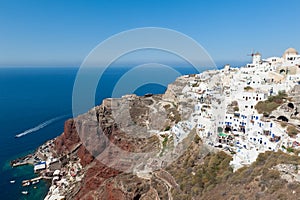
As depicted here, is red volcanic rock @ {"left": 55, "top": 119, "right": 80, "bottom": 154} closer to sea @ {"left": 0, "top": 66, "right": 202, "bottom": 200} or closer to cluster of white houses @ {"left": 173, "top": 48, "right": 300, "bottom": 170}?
sea @ {"left": 0, "top": 66, "right": 202, "bottom": 200}

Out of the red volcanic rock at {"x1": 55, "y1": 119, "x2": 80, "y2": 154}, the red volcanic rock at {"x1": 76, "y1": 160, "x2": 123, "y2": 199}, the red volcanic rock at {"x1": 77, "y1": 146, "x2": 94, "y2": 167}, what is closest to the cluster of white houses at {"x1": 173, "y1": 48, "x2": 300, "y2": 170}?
the red volcanic rock at {"x1": 76, "y1": 160, "x2": 123, "y2": 199}

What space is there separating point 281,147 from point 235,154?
381cm

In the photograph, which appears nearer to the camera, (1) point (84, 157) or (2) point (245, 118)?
(2) point (245, 118)

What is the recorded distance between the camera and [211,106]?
2852cm

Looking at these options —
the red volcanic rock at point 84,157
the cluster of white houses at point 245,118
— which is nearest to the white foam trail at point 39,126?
the red volcanic rock at point 84,157

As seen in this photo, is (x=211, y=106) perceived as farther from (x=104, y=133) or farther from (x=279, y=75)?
(x=104, y=133)

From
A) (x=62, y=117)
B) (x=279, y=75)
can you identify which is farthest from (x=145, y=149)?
(x=62, y=117)

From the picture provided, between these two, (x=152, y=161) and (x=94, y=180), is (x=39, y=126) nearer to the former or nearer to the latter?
(x=94, y=180)

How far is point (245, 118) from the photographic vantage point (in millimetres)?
25078

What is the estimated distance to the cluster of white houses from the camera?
21047 millimetres

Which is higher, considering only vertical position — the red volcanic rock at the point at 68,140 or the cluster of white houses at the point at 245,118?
the cluster of white houses at the point at 245,118

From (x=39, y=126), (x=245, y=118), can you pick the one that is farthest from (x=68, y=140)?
(x=245, y=118)

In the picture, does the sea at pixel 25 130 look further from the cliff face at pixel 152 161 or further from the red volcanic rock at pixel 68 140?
the cliff face at pixel 152 161

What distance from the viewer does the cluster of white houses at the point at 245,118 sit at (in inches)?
829
